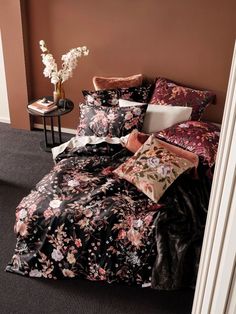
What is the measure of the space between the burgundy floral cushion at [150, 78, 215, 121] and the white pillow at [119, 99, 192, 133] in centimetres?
7

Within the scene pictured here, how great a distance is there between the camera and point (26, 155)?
3.42 metres

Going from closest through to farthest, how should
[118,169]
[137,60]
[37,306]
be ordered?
[37,306]
[118,169]
[137,60]

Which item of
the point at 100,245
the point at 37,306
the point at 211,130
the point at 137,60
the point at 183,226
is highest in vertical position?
the point at 137,60

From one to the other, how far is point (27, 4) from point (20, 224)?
2.25 m

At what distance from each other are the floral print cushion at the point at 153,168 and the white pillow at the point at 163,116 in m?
0.52

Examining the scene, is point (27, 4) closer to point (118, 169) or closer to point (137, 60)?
point (137, 60)

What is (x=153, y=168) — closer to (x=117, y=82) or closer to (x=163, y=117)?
(x=163, y=117)

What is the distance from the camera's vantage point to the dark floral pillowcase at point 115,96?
304 centimetres

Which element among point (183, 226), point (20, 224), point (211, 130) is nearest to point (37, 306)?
point (20, 224)

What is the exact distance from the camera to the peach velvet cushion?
321 cm

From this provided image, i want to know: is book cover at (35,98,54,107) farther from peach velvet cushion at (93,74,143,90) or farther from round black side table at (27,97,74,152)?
peach velvet cushion at (93,74,143,90)

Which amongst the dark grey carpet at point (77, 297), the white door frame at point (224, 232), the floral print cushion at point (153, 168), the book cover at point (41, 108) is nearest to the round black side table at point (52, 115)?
the book cover at point (41, 108)

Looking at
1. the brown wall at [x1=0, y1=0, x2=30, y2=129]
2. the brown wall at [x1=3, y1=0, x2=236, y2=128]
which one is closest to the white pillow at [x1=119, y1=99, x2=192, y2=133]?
the brown wall at [x1=3, y1=0, x2=236, y2=128]

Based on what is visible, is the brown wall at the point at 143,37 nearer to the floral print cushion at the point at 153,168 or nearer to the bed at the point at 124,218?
the bed at the point at 124,218
